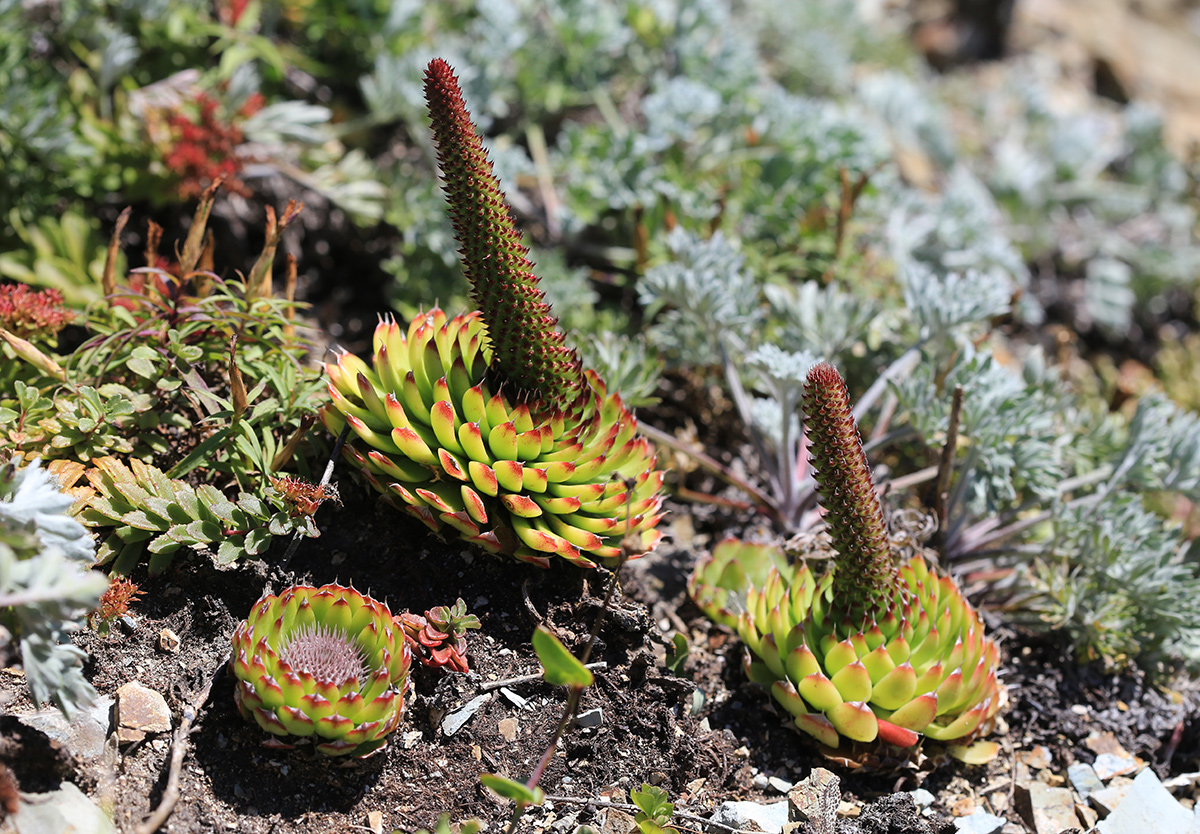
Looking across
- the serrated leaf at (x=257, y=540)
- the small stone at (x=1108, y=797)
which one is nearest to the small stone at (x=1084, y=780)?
the small stone at (x=1108, y=797)

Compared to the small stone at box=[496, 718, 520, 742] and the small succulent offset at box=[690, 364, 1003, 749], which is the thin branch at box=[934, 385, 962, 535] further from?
the small stone at box=[496, 718, 520, 742]

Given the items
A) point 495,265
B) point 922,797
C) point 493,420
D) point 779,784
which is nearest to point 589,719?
point 779,784

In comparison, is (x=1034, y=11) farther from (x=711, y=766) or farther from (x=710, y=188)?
(x=711, y=766)

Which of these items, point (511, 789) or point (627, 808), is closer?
point (511, 789)

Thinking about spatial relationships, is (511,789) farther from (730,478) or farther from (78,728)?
(730,478)

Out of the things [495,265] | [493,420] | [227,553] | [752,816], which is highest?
[495,265]

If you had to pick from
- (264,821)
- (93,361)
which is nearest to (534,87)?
(93,361)

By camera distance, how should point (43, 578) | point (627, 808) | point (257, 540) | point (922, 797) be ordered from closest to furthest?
point (43, 578) → point (627, 808) → point (257, 540) → point (922, 797)
